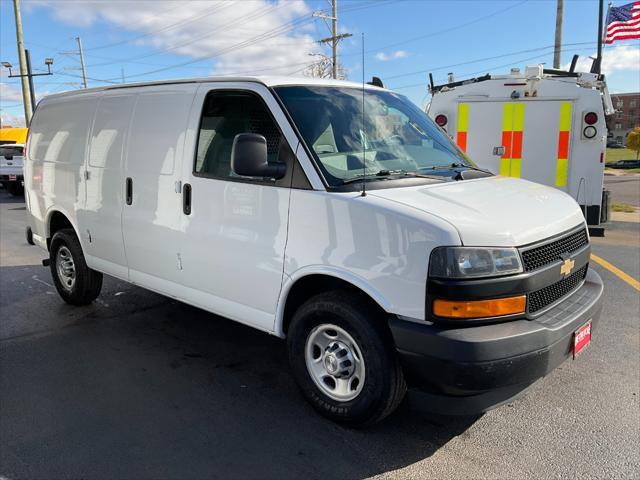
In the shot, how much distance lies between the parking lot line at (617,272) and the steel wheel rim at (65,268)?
6.20 m

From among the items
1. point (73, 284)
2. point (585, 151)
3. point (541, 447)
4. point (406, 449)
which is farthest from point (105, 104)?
point (585, 151)

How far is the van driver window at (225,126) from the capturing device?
3.65m

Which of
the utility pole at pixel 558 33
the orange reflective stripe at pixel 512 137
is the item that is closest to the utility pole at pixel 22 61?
the utility pole at pixel 558 33

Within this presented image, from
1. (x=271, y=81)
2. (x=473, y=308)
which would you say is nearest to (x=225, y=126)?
(x=271, y=81)

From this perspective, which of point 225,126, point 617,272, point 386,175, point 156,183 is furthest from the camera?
point 617,272

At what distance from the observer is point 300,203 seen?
330cm

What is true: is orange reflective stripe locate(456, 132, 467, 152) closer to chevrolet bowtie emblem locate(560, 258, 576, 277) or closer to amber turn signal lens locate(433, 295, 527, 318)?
chevrolet bowtie emblem locate(560, 258, 576, 277)

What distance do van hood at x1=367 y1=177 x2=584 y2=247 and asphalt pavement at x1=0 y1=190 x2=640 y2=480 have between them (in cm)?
117

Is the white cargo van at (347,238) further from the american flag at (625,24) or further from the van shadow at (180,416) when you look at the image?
the american flag at (625,24)

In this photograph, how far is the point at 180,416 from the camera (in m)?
3.49

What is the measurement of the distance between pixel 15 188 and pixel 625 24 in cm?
2095

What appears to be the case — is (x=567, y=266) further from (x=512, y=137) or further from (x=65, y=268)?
(x=512, y=137)

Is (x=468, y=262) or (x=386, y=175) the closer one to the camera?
(x=468, y=262)

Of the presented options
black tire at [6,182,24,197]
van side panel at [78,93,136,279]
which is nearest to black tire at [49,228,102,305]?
van side panel at [78,93,136,279]
